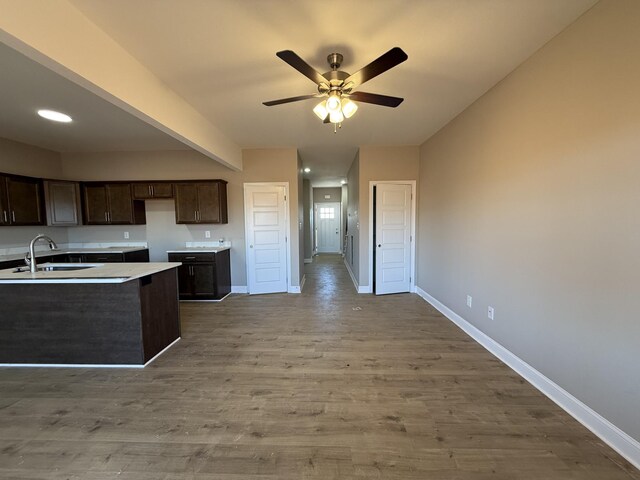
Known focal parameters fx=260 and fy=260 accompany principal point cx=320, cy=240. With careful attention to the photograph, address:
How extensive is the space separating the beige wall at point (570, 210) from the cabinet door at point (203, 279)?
3.87 m

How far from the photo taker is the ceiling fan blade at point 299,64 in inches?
60.6

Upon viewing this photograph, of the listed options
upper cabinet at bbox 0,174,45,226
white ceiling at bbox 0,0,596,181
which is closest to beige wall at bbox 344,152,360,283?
white ceiling at bbox 0,0,596,181

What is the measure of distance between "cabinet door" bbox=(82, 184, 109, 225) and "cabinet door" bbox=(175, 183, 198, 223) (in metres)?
1.32

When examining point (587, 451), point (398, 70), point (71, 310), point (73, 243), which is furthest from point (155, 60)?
point (73, 243)

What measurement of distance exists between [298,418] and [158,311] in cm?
183

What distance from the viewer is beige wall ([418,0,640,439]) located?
1490 millimetres

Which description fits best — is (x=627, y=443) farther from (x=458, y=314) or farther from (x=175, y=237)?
(x=175, y=237)

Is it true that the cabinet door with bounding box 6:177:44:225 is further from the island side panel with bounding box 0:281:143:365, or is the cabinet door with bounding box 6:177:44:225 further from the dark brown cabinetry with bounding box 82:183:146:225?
the island side panel with bounding box 0:281:143:365

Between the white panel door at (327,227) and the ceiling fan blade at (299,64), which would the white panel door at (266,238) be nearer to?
the ceiling fan blade at (299,64)

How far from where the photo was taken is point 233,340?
9.88ft

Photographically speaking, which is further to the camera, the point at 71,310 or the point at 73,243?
the point at 73,243

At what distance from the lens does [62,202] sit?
4410 millimetres

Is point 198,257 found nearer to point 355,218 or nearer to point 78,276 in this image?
point 78,276

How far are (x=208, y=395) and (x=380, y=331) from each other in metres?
1.99
